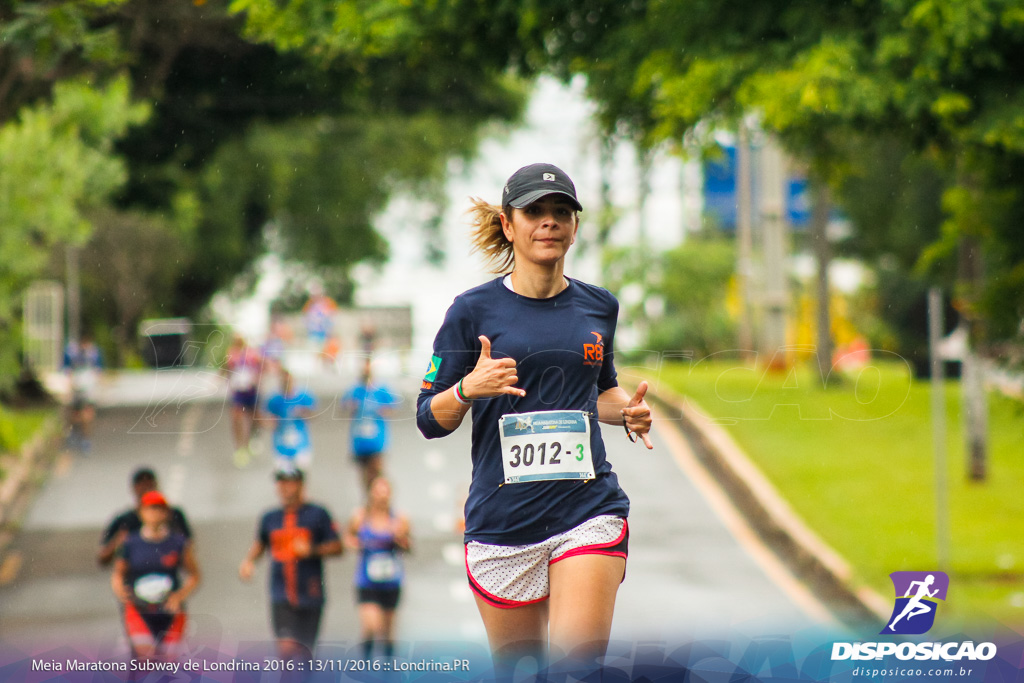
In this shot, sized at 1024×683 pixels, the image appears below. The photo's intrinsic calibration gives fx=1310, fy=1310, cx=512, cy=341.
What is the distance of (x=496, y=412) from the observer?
366 cm

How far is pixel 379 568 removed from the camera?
315 inches

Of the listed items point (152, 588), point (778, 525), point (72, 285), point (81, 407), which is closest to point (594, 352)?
point (152, 588)

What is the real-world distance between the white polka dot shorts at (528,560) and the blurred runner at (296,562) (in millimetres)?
3934

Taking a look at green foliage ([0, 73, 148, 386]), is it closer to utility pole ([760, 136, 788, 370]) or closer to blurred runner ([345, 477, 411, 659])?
blurred runner ([345, 477, 411, 659])

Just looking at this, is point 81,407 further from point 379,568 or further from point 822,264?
point 822,264

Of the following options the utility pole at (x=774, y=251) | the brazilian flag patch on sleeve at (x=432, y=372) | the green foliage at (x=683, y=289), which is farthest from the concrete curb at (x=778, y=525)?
the green foliage at (x=683, y=289)

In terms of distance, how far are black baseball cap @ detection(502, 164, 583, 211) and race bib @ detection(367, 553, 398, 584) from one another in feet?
15.5

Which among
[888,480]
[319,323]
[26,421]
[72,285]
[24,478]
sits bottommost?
[888,480]

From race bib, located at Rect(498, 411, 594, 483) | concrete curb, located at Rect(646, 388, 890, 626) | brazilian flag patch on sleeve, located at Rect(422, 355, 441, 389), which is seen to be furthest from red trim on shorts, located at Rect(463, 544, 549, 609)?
concrete curb, located at Rect(646, 388, 890, 626)

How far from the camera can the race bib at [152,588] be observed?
7.05 metres

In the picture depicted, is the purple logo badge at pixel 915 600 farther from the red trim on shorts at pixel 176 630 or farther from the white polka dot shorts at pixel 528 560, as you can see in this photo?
the red trim on shorts at pixel 176 630

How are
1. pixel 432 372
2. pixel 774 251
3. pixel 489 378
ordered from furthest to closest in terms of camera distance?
pixel 774 251, pixel 432 372, pixel 489 378

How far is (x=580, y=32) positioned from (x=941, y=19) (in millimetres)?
2108

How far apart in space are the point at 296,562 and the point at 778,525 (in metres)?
7.07
